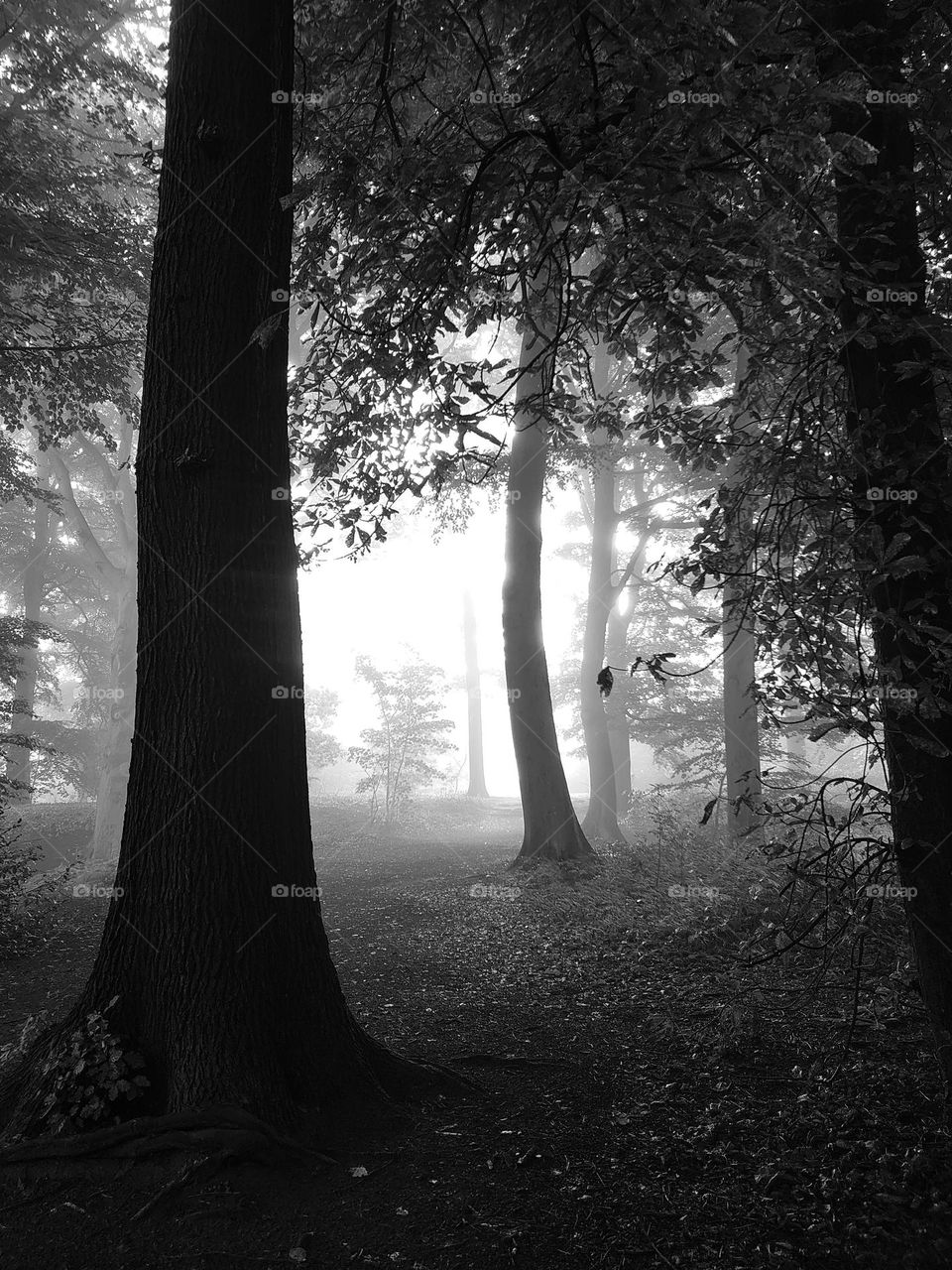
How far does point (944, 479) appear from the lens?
2.61m

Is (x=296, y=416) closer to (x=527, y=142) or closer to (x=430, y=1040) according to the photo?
(x=527, y=142)

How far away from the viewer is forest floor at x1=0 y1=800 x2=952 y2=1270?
2191mm

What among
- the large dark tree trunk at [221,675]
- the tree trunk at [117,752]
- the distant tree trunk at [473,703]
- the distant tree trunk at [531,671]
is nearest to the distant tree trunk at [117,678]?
the tree trunk at [117,752]

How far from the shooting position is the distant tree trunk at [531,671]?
9492 mm

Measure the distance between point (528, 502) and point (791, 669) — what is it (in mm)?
7433

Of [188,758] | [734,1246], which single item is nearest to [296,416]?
[188,758]
